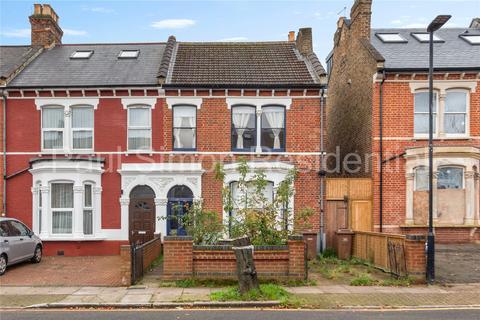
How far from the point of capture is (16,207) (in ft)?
56.3

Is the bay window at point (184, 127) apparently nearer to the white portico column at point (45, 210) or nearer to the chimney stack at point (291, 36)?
the white portico column at point (45, 210)

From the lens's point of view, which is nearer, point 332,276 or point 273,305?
point 273,305

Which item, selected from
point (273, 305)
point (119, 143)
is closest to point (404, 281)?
point (273, 305)

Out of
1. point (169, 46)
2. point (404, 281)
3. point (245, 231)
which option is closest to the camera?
point (404, 281)

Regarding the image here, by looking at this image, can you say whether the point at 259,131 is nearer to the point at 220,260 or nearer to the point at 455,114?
the point at 220,260

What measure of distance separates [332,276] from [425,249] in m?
2.76

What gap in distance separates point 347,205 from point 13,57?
17.3 meters

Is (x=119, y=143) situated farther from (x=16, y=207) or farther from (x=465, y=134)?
(x=465, y=134)

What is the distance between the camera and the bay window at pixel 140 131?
56.8 feet

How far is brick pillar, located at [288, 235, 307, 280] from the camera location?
1130 cm

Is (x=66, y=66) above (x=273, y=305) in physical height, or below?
above

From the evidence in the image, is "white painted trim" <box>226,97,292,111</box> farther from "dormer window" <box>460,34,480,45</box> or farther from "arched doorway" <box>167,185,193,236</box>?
"dormer window" <box>460,34,480,45</box>

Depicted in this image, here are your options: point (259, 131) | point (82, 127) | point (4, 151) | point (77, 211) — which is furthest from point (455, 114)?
point (4, 151)

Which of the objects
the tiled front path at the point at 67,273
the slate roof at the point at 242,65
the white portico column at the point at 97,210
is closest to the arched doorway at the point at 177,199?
the tiled front path at the point at 67,273
